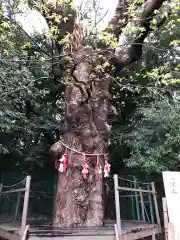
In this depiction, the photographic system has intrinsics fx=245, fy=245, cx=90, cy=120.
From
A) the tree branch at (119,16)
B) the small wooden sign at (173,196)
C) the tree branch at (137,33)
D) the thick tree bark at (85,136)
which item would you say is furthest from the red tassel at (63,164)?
the tree branch at (119,16)

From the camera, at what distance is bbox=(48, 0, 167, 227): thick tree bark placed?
4863 mm

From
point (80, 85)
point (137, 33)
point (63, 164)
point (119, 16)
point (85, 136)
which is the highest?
point (119, 16)

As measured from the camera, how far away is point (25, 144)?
7.95 meters

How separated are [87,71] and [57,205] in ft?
9.95

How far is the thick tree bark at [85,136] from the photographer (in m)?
4.86

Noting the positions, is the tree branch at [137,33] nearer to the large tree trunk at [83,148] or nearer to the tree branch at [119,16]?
the tree branch at [119,16]

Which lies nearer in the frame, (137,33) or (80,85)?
(80,85)

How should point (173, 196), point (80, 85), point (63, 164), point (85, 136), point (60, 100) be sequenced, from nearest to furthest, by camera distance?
point (173, 196), point (80, 85), point (63, 164), point (85, 136), point (60, 100)

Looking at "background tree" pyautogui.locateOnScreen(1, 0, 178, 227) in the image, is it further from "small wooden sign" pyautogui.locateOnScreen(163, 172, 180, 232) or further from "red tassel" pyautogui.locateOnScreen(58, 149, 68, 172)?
"small wooden sign" pyautogui.locateOnScreen(163, 172, 180, 232)

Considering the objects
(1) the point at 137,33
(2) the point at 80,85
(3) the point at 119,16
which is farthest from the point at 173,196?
(3) the point at 119,16

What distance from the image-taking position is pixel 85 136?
17.3 feet

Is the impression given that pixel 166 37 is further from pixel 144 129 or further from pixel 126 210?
pixel 126 210

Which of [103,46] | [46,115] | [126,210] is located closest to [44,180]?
[46,115]

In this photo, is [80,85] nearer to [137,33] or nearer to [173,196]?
[137,33]
